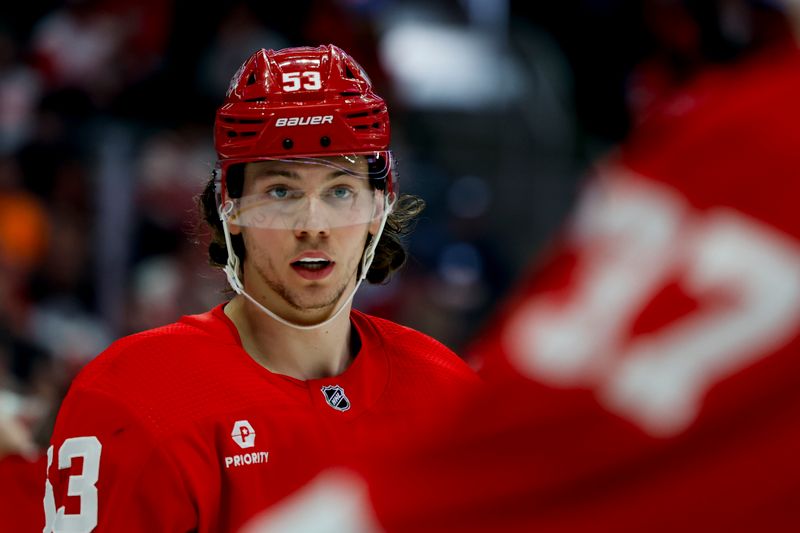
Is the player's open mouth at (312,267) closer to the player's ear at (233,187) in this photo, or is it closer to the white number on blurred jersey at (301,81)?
the player's ear at (233,187)

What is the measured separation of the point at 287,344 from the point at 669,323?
5.83 ft

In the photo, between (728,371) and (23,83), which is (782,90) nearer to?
(728,371)

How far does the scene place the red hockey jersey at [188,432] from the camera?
7.04 feet

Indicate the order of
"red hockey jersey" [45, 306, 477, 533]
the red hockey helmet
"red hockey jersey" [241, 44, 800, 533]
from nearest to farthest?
1. "red hockey jersey" [241, 44, 800, 533]
2. "red hockey jersey" [45, 306, 477, 533]
3. the red hockey helmet

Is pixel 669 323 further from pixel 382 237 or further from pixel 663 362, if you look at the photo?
pixel 382 237

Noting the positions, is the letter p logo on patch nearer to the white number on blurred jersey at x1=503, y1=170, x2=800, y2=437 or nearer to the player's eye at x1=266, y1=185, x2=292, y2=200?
the player's eye at x1=266, y1=185, x2=292, y2=200

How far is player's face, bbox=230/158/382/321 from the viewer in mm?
2508

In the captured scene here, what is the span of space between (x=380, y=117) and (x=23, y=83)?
4.71m

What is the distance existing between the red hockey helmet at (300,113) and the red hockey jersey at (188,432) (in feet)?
1.19

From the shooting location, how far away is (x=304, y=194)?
2.51 m

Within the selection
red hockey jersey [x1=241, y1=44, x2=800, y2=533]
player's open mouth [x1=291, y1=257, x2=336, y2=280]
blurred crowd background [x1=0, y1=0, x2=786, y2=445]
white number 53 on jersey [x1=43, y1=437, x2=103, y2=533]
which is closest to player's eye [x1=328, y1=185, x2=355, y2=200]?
player's open mouth [x1=291, y1=257, x2=336, y2=280]

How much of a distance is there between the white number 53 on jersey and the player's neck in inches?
16.1

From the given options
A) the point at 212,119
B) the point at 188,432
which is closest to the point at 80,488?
the point at 188,432

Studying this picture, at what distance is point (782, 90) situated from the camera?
83 cm
